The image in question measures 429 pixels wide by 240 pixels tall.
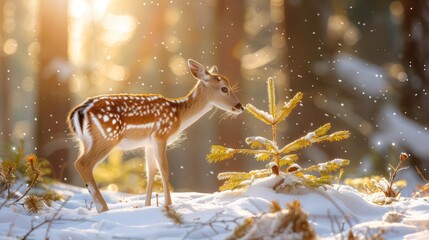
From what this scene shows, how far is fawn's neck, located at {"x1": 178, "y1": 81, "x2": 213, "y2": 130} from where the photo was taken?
21.8ft

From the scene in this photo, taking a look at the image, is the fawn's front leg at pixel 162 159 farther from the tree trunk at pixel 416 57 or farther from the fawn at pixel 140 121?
the tree trunk at pixel 416 57

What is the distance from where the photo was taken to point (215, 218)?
4.54 meters

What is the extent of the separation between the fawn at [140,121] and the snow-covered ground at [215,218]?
445 millimetres

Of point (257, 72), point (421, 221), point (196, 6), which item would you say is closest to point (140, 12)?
point (196, 6)

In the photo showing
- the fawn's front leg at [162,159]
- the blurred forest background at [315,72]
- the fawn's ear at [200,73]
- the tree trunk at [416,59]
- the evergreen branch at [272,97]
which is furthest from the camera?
the tree trunk at [416,59]

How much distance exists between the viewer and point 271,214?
3.27 m

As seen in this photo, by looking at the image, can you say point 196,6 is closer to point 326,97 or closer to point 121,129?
point 326,97

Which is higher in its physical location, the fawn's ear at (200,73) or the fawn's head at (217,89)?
the fawn's ear at (200,73)

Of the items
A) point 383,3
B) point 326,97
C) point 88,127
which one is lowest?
point 326,97

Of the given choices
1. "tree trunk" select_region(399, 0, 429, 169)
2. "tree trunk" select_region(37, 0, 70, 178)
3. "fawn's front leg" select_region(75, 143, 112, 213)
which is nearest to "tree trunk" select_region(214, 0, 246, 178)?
"tree trunk" select_region(37, 0, 70, 178)

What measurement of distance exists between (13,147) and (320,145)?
307 inches

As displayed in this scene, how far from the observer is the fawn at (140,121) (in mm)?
5750

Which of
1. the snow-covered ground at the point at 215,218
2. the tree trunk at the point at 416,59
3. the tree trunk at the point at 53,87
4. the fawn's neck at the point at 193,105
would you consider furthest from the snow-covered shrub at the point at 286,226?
the tree trunk at the point at 416,59

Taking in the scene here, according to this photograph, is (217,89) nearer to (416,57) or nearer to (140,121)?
(140,121)
